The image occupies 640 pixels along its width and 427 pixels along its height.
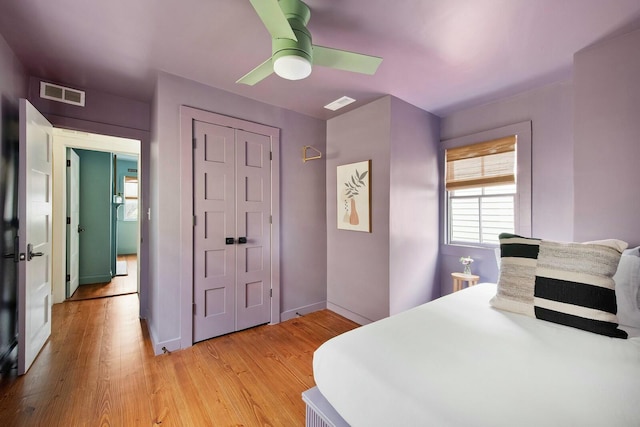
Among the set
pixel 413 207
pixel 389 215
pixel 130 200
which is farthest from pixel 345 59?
pixel 130 200

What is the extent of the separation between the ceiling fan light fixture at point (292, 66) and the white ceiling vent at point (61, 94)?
249cm

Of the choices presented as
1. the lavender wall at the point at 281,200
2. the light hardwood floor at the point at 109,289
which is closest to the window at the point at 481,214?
the lavender wall at the point at 281,200

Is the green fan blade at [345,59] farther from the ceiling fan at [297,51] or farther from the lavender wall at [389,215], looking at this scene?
the lavender wall at [389,215]

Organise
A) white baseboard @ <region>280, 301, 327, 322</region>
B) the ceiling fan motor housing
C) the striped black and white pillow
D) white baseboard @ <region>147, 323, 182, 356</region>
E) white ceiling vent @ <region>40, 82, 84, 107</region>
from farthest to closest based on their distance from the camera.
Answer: white baseboard @ <region>280, 301, 327, 322</region> < white ceiling vent @ <region>40, 82, 84, 107</region> < white baseboard @ <region>147, 323, 182, 356</region> < the ceiling fan motor housing < the striped black and white pillow

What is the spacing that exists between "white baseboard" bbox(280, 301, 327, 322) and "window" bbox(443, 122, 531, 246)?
73.6 inches

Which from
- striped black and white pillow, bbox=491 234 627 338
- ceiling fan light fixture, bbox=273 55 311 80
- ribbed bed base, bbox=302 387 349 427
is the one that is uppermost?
ceiling fan light fixture, bbox=273 55 311 80

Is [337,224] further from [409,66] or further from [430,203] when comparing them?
[409,66]

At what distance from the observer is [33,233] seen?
2205 millimetres

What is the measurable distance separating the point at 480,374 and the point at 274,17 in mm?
1813

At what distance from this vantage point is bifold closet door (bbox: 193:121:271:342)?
2.67m

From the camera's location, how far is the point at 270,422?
1663mm

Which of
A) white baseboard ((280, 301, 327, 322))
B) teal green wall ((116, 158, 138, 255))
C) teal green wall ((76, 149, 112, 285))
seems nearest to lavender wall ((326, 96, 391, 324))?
white baseboard ((280, 301, 327, 322))

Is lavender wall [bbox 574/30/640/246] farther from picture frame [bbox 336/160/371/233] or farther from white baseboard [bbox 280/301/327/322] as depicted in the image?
white baseboard [bbox 280/301/327/322]

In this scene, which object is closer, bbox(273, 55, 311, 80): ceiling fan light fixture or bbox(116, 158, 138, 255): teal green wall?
bbox(273, 55, 311, 80): ceiling fan light fixture
